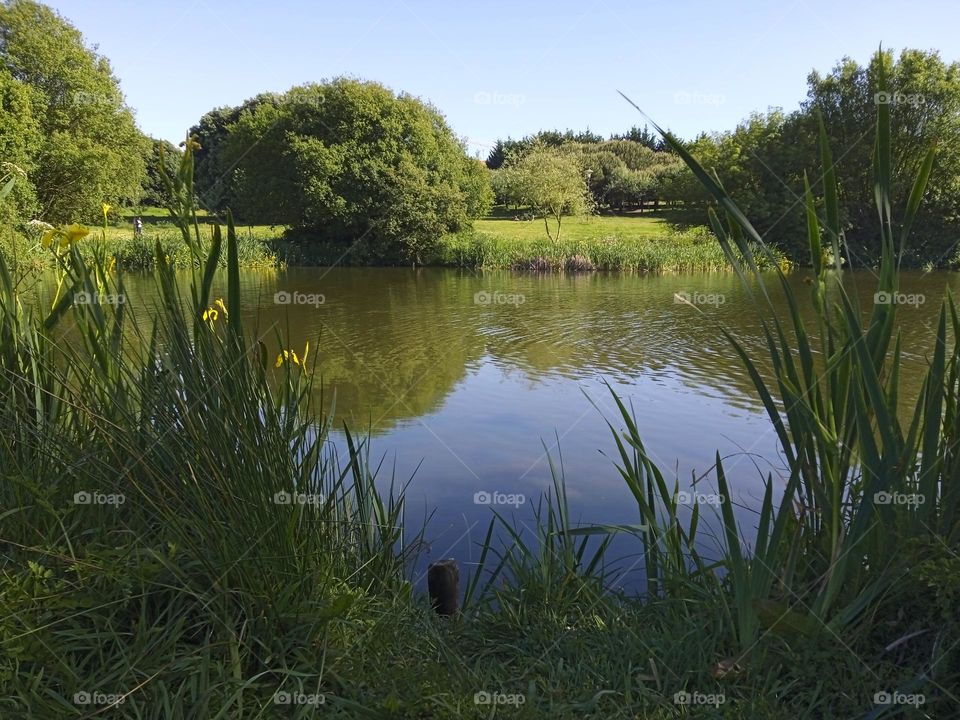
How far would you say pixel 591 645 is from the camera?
1990mm

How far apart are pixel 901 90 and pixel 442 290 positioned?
17655 mm

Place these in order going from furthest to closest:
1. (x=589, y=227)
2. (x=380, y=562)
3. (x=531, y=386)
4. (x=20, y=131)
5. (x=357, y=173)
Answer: (x=589, y=227) < (x=357, y=173) < (x=20, y=131) < (x=531, y=386) < (x=380, y=562)

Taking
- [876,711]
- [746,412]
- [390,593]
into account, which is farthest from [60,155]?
[876,711]

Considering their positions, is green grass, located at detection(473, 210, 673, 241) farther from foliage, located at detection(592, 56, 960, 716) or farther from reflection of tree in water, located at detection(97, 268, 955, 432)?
foliage, located at detection(592, 56, 960, 716)

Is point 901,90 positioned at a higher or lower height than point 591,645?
higher

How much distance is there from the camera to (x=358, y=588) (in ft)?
6.75

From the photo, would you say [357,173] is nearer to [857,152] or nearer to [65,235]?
[857,152]

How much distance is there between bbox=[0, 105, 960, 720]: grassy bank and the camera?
1582mm

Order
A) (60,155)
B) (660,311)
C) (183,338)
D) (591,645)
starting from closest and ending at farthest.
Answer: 1. (183,338)
2. (591,645)
3. (660,311)
4. (60,155)

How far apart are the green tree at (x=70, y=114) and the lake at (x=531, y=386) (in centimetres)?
704

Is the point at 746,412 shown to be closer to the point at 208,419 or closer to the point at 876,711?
the point at 876,711

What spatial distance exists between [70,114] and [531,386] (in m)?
21.5

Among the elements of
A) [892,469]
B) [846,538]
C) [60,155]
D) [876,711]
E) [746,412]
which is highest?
[60,155]

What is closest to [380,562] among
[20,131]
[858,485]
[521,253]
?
[858,485]
